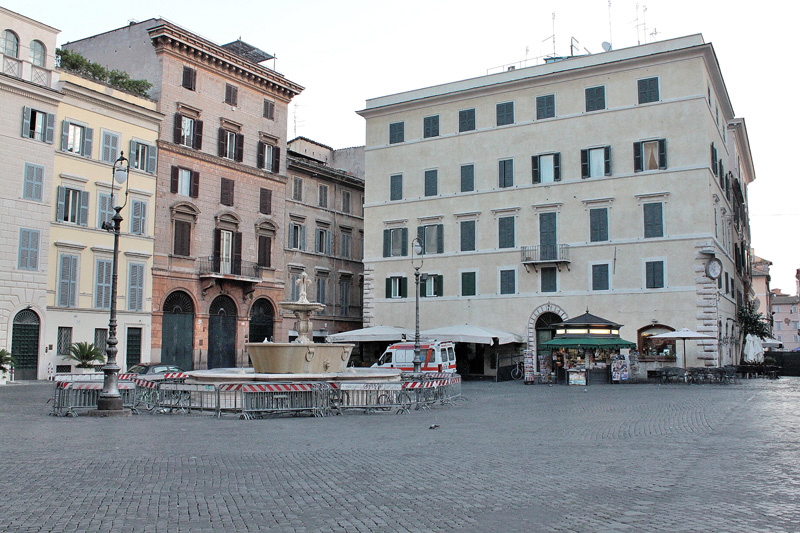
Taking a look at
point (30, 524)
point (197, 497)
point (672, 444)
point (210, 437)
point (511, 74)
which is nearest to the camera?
point (30, 524)

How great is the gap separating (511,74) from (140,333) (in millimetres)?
23039

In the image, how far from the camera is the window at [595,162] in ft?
127

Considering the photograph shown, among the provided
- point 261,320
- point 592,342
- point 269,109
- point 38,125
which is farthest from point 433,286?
point 38,125

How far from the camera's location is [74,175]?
35844 mm

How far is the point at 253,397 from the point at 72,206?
71.5 feet

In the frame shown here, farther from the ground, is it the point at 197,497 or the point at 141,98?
the point at 141,98

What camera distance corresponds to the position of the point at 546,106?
4069cm

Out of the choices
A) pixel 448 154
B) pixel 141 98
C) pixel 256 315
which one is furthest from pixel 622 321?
pixel 141 98

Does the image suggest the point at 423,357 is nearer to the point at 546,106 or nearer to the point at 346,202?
the point at 546,106

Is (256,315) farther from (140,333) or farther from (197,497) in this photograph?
(197,497)

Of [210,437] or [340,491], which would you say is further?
[210,437]

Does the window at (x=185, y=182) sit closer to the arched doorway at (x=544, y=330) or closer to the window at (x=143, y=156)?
the window at (x=143, y=156)

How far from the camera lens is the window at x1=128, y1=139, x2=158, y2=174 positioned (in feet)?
127

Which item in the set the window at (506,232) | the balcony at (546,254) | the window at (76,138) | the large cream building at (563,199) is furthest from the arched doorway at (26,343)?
the balcony at (546,254)
